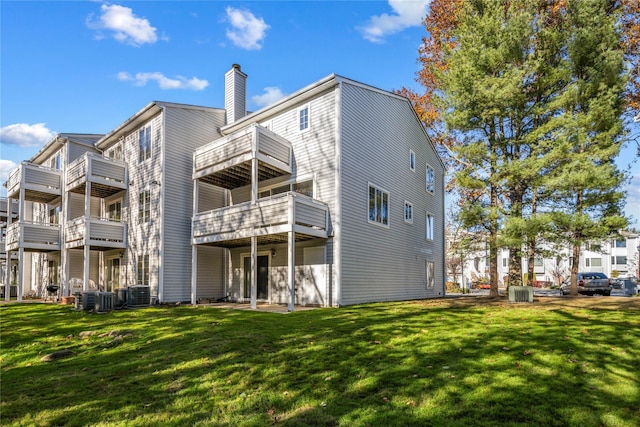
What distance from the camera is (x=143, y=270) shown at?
18891mm

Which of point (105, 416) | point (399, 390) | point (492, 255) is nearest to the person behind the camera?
point (105, 416)

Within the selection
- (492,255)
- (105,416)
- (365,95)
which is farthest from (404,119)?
(105,416)

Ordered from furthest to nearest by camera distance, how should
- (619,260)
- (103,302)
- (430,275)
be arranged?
(619,260), (430,275), (103,302)

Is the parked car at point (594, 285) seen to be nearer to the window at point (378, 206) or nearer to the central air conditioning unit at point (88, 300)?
the window at point (378, 206)

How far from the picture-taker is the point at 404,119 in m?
20.2

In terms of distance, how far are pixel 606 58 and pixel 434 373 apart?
17342 mm

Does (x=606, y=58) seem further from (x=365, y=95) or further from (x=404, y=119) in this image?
(x=365, y=95)

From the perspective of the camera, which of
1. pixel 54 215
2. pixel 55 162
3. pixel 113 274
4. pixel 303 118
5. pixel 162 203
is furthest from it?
pixel 54 215

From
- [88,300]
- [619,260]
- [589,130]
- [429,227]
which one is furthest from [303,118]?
[619,260]

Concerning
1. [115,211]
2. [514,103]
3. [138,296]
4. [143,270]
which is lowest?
[138,296]

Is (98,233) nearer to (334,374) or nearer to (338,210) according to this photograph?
(338,210)

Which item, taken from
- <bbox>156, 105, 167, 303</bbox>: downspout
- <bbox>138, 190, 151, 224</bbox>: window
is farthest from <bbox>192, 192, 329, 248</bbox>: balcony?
<bbox>138, 190, 151, 224</bbox>: window

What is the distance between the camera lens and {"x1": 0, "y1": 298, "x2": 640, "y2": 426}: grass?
460 cm

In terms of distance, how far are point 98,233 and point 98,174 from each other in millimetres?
2998
